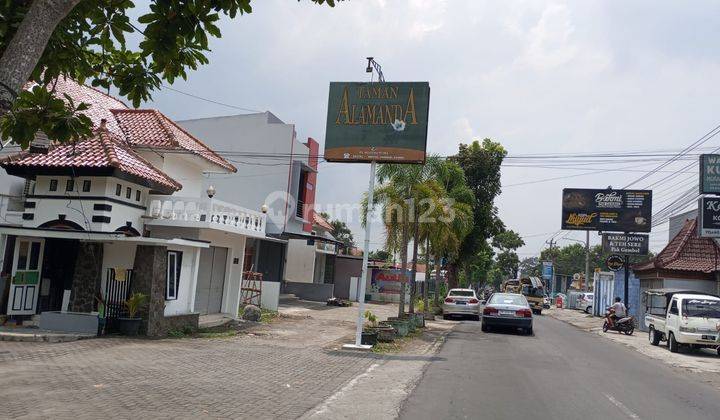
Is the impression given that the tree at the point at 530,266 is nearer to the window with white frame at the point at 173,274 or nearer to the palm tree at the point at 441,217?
the palm tree at the point at 441,217

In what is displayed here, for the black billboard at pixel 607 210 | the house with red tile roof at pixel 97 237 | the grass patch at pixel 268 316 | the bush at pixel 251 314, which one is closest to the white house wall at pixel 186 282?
the house with red tile roof at pixel 97 237

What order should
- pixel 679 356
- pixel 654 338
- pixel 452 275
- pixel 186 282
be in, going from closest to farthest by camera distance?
1. pixel 186 282
2. pixel 679 356
3. pixel 654 338
4. pixel 452 275

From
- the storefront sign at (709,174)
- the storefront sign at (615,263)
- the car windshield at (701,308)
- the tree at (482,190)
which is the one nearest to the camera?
the car windshield at (701,308)

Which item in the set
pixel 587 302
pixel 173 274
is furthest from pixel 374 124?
pixel 587 302

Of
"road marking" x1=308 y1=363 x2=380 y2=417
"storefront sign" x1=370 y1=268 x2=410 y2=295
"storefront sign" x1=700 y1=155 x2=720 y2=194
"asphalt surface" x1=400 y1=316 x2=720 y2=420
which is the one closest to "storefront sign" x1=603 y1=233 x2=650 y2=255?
"storefront sign" x1=700 y1=155 x2=720 y2=194

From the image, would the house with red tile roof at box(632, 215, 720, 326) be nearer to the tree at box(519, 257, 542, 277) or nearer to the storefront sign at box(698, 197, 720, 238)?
the storefront sign at box(698, 197, 720, 238)

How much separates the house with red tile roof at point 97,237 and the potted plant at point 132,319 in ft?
0.70

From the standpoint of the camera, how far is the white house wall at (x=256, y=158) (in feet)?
103

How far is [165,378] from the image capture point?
32.0 feet

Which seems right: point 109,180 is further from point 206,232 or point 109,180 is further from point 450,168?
point 450,168

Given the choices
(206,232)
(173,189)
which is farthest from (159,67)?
(206,232)

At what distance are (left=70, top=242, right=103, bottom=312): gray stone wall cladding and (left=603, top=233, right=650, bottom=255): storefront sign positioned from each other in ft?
98.5

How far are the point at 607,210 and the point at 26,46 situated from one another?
1619 inches

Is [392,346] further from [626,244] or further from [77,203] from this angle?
[626,244]
